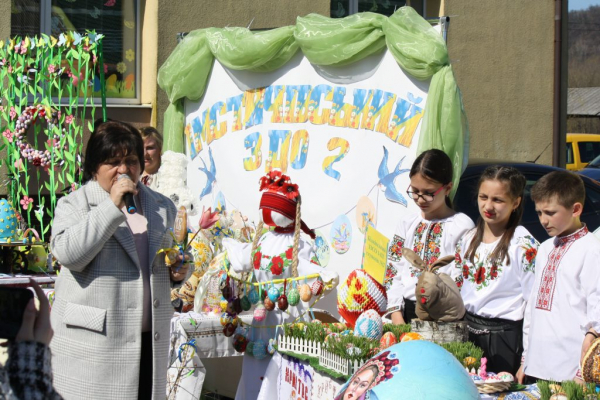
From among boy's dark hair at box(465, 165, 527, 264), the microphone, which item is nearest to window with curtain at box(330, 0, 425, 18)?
boy's dark hair at box(465, 165, 527, 264)

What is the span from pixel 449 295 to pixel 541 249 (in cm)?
44

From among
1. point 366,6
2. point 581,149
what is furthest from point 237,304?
point 581,149

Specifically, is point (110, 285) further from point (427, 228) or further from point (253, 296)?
point (427, 228)

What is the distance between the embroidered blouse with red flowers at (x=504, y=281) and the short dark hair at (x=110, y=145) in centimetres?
161

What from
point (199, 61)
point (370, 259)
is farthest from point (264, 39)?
point (370, 259)

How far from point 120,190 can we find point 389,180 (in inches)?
88.6

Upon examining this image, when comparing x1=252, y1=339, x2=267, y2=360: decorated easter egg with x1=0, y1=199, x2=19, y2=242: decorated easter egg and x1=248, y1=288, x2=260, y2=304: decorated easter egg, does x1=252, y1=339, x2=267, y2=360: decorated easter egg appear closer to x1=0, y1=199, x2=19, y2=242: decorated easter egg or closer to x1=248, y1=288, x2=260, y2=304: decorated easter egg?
x1=248, y1=288, x2=260, y2=304: decorated easter egg

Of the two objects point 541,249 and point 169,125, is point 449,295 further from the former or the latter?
point 169,125

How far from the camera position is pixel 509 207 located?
3877mm

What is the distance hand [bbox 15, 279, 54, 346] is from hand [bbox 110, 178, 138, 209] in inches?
49.4

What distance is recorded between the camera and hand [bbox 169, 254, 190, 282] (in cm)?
346

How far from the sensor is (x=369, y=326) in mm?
3814

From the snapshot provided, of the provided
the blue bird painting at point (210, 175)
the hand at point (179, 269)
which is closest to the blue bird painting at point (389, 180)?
the blue bird painting at point (210, 175)

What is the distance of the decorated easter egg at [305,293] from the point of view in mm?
4320
